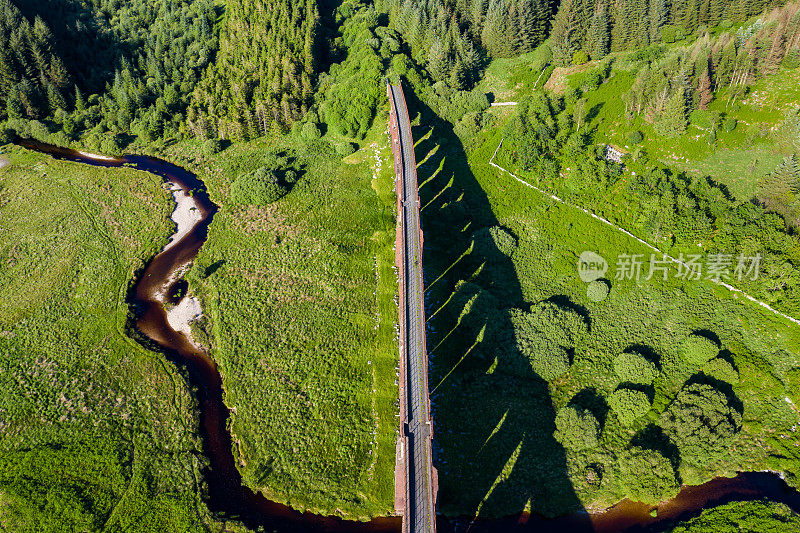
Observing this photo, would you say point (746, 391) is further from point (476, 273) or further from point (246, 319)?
point (246, 319)

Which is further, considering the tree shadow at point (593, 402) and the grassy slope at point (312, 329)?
the tree shadow at point (593, 402)

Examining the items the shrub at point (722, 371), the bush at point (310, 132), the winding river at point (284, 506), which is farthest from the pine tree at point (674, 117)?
the bush at point (310, 132)

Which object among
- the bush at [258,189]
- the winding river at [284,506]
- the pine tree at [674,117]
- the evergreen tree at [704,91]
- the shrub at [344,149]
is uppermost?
the evergreen tree at [704,91]

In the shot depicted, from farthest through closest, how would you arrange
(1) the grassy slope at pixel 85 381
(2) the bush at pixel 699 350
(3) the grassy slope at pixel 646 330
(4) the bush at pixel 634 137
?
(4) the bush at pixel 634 137
(2) the bush at pixel 699 350
(3) the grassy slope at pixel 646 330
(1) the grassy slope at pixel 85 381

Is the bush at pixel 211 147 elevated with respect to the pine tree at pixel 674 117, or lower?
lower

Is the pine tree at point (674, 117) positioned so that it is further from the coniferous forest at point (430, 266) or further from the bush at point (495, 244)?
the bush at point (495, 244)

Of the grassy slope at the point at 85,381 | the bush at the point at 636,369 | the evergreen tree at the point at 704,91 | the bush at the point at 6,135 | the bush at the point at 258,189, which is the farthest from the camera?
the bush at the point at 6,135

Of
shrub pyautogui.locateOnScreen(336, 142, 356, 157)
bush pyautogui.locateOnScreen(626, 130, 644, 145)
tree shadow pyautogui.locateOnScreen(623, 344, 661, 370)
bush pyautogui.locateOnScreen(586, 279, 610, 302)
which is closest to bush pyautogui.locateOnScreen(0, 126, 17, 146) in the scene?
shrub pyautogui.locateOnScreen(336, 142, 356, 157)
